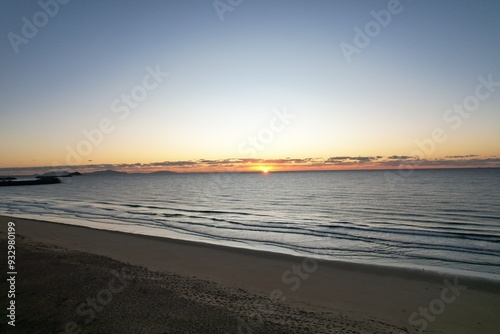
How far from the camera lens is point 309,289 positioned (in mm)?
11867

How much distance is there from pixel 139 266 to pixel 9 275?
473 centimetres

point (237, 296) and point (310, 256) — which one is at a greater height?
point (237, 296)

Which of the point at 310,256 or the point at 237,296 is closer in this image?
the point at 237,296

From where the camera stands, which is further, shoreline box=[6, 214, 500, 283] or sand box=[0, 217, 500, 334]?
shoreline box=[6, 214, 500, 283]

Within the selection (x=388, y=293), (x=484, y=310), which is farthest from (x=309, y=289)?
(x=484, y=310)

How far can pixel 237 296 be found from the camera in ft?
34.4

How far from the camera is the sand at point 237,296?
8.23 metres

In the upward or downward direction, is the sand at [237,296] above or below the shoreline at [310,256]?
above

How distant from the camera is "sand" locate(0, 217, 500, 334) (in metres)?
8.23

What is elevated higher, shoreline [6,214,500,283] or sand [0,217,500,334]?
sand [0,217,500,334]

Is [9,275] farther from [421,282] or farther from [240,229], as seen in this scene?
[240,229]

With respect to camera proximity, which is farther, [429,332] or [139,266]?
[139,266]

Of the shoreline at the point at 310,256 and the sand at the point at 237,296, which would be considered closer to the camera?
the sand at the point at 237,296

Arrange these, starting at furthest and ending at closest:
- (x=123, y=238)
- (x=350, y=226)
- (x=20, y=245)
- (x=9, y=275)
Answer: (x=350, y=226), (x=123, y=238), (x=20, y=245), (x=9, y=275)
